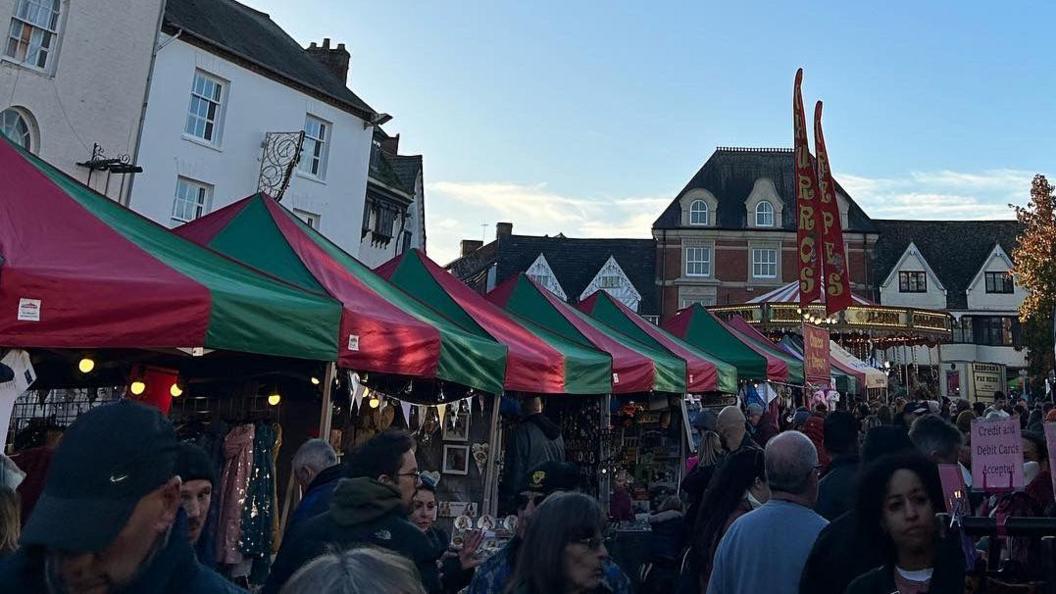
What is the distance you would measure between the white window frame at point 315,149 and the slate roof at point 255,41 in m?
0.83

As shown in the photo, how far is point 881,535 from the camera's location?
266cm

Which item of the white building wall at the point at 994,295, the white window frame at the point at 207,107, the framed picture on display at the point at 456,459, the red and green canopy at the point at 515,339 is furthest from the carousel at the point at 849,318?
the white building wall at the point at 994,295

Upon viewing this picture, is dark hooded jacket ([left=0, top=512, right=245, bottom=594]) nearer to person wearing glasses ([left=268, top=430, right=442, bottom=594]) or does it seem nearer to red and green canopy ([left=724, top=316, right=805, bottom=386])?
person wearing glasses ([left=268, top=430, right=442, bottom=594])

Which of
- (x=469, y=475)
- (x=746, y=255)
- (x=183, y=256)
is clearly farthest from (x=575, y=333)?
(x=746, y=255)

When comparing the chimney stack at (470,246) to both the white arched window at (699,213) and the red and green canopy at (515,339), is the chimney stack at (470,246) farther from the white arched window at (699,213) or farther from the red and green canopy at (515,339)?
the red and green canopy at (515,339)

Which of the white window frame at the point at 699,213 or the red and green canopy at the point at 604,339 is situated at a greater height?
the white window frame at the point at 699,213

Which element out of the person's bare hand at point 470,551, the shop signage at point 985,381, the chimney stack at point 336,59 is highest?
the chimney stack at point 336,59

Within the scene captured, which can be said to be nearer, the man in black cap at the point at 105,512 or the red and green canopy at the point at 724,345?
the man in black cap at the point at 105,512

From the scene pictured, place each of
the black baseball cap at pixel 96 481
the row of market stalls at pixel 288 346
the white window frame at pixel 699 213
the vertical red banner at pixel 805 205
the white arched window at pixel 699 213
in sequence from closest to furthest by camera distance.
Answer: the black baseball cap at pixel 96 481, the row of market stalls at pixel 288 346, the vertical red banner at pixel 805 205, the white window frame at pixel 699 213, the white arched window at pixel 699 213

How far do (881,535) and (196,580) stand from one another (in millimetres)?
2264

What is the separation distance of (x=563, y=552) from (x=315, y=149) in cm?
2201

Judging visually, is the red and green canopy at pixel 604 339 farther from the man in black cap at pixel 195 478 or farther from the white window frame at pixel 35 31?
the white window frame at pixel 35 31

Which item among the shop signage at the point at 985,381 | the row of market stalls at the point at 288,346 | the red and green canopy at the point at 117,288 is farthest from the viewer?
the shop signage at the point at 985,381

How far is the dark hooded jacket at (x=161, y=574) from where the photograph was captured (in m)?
1.61
